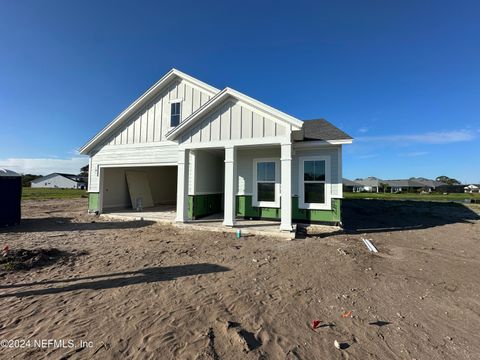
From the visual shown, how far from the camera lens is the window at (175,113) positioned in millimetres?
11330

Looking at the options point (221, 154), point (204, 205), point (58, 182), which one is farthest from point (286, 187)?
point (58, 182)

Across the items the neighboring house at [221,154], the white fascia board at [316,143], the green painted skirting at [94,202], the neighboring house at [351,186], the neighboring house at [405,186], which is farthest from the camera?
the neighboring house at [351,186]

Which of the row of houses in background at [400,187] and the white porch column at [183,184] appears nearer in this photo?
the white porch column at [183,184]

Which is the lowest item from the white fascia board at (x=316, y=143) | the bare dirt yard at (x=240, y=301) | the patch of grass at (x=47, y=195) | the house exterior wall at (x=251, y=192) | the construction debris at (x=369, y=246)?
the bare dirt yard at (x=240, y=301)

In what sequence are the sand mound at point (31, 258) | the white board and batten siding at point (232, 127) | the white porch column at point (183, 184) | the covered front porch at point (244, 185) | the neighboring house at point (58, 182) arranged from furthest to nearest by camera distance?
the neighboring house at point (58, 182), the covered front porch at point (244, 185), the white porch column at point (183, 184), the white board and batten siding at point (232, 127), the sand mound at point (31, 258)

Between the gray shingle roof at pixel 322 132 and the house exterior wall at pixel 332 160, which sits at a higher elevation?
the gray shingle roof at pixel 322 132

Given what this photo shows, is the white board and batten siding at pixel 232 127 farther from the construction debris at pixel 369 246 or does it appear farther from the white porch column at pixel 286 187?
the construction debris at pixel 369 246

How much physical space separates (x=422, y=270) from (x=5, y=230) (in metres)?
12.9

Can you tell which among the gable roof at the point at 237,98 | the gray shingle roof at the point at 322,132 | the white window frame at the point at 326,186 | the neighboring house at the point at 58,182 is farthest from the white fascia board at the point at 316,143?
the neighboring house at the point at 58,182

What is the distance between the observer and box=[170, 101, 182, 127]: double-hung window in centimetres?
1133

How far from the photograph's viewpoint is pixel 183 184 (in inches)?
363

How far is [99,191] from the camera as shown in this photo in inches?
489

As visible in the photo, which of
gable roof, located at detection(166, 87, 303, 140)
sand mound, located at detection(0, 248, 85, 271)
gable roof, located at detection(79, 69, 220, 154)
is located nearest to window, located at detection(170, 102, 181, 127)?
gable roof, located at detection(79, 69, 220, 154)

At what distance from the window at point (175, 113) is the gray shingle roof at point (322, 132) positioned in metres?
5.96
